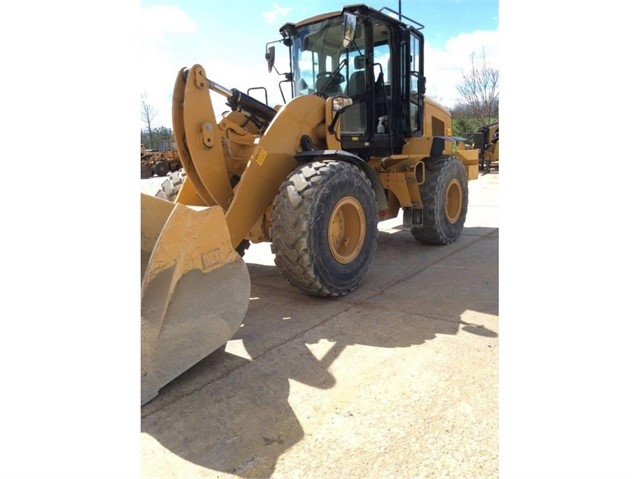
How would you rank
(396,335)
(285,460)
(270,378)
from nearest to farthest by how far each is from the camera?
(285,460) < (270,378) < (396,335)

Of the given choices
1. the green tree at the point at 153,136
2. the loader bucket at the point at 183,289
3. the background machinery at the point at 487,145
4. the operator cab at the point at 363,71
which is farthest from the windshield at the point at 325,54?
the green tree at the point at 153,136

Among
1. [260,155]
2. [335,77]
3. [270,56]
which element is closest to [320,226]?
[260,155]

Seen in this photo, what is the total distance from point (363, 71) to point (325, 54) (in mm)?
510

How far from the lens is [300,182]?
351 cm

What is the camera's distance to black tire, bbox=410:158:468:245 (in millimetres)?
5684

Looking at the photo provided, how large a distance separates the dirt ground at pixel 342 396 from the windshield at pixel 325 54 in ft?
7.85

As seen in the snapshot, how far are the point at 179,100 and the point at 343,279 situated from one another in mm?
1933

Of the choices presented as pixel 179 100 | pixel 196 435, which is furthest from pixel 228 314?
pixel 179 100

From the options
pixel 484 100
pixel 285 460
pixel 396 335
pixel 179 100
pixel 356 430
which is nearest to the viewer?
pixel 285 460

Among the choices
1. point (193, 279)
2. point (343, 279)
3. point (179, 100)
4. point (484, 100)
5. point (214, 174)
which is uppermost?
point (484, 100)

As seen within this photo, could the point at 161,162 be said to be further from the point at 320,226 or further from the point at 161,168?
the point at 320,226

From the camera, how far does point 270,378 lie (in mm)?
2555

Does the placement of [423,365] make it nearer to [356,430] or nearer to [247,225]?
[356,430]

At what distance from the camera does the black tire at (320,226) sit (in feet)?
11.3
